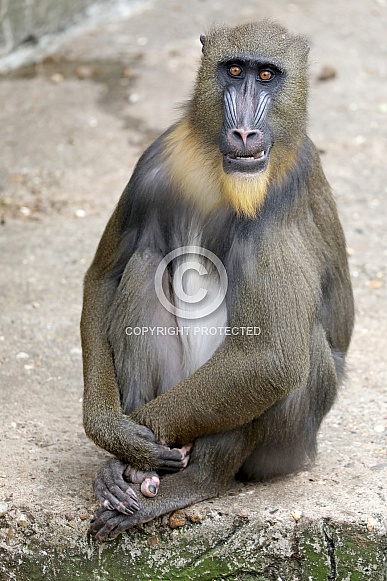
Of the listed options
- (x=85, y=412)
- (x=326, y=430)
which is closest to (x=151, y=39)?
(x=326, y=430)

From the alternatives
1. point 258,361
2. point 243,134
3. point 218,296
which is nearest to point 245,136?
point 243,134

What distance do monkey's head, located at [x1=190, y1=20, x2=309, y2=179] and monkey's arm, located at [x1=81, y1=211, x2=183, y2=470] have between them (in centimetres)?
79

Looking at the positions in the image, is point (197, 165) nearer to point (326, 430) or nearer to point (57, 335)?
point (326, 430)

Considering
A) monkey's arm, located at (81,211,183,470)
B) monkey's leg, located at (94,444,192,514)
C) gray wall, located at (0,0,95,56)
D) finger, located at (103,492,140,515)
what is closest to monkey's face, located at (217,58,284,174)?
monkey's arm, located at (81,211,183,470)

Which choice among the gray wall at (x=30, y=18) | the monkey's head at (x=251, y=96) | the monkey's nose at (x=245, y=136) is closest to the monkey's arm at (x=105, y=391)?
the monkey's head at (x=251, y=96)

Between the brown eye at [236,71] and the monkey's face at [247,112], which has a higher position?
the brown eye at [236,71]

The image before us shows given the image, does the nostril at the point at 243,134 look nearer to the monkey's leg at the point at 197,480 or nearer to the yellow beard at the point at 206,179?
the yellow beard at the point at 206,179

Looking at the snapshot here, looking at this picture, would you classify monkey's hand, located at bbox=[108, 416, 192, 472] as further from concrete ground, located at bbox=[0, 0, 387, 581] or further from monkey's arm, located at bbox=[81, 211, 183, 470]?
concrete ground, located at bbox=[0, 0, 387, 581]

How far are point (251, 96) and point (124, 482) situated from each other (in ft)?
5.55

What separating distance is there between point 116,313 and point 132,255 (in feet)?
0.89

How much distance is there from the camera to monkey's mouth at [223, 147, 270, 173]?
3.92 meters

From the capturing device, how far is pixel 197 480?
4.37 m

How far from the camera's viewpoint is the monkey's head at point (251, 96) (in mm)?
3918

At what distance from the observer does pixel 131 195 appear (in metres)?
4.52
